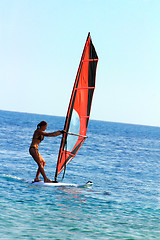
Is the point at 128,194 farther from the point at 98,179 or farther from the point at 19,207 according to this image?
the point at 19,207

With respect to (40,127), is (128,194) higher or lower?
lower

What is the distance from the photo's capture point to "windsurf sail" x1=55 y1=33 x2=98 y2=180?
501 inches

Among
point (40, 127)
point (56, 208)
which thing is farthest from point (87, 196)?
point (40, 127)

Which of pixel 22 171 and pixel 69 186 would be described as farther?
pixel 22 171

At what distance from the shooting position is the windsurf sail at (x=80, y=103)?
501 inches

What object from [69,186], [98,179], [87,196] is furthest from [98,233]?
[98,179]

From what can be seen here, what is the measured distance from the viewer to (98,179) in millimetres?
18672

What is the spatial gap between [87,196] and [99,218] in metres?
2.95

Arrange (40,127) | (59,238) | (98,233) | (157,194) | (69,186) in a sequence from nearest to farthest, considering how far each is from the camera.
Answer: (59,238) → (98,233) → (40,127) → (69,186) → (157,194)

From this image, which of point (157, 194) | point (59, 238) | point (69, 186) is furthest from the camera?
point (157, 194)

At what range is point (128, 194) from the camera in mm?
14875

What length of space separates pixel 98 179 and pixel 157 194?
402 cm

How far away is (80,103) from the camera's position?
1323cm

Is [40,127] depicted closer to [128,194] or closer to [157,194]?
[128,194]
